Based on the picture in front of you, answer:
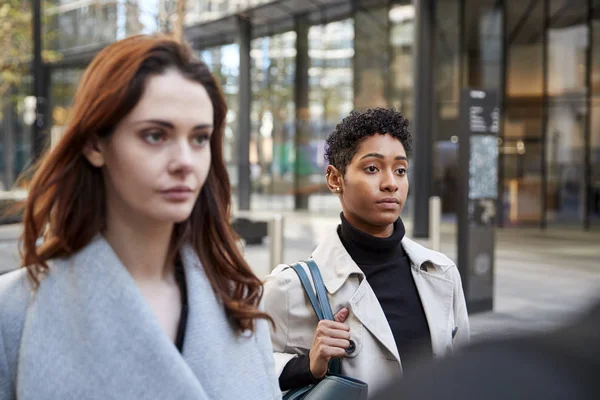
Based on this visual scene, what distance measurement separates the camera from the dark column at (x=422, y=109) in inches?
722

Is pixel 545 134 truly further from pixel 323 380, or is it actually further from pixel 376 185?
pixel 323 380

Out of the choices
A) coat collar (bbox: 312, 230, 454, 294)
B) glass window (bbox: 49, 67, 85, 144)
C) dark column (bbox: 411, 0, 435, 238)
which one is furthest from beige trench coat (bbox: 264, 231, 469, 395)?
glass window (bbox: 49, 67, 85, 144)

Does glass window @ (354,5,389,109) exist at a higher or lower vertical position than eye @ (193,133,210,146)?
higher

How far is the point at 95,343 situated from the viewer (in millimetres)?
1509

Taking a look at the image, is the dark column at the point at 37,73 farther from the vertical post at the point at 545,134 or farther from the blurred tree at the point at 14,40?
the vertical post at the point at 545,134

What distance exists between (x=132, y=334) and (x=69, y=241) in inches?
9.0

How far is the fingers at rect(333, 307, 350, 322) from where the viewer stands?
2.54 m

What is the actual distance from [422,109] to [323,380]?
53.9 ft

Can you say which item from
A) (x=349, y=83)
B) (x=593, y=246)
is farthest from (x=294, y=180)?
(x=593, y=246)

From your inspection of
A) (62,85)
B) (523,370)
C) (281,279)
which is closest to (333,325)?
(281,279)

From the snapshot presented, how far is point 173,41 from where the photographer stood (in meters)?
1.64

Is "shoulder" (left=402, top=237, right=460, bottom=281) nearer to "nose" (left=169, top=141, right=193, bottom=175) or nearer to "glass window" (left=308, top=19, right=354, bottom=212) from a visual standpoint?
"nose" (left=169, top=141, right=193, bottom=175)

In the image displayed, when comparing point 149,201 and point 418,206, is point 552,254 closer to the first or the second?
point 418,206

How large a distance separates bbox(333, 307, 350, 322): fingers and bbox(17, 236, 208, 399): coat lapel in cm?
105
